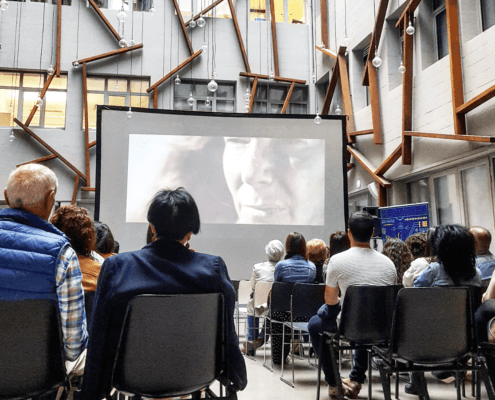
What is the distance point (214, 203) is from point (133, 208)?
4.11ft

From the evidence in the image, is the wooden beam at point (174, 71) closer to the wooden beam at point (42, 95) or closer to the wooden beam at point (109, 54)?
the wooden beam at point (109, 54)

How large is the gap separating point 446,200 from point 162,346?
5717 mm

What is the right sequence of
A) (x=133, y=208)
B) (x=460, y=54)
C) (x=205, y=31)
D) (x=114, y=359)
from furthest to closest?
(x=205, y=31)
(x=133, y=208)
(x=460, y=54)
(x=114, y=359)

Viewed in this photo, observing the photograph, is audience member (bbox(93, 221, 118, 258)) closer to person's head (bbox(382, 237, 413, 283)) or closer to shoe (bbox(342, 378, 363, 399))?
shoe (bbox(342, 378, 363, 399))

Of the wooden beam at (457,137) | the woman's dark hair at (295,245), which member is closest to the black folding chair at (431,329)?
the woman's dark hair at (295,245)

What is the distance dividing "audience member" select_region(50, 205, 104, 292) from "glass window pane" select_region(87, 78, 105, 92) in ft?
26.0

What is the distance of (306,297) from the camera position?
3.38 meters

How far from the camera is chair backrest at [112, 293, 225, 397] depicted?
1377mm

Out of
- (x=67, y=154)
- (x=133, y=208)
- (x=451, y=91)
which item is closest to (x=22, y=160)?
(x=67, y=154)

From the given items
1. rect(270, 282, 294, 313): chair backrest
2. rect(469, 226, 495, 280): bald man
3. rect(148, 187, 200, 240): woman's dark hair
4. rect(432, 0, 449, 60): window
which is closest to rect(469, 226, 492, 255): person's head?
rect(469, 226, 495, 280): bald man

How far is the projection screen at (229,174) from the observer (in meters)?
6.64

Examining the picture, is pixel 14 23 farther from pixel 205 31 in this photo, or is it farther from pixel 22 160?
pixel 205 31

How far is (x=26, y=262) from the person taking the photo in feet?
4.66

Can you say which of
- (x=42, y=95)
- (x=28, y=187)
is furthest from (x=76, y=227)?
(x=42, y=95)
